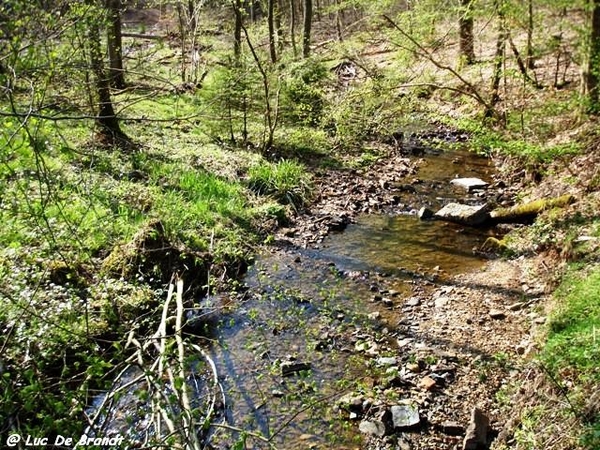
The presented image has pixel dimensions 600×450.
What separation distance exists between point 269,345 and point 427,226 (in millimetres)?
4626

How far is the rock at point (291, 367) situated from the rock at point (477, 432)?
1.88 metres

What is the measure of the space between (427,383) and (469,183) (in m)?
7.04

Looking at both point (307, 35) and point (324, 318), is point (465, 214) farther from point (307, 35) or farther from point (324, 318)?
point (307, 35)

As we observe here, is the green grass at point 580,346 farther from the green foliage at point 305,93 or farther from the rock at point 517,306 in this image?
the green foliage at point 305,93

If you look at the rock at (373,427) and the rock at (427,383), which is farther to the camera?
the rock at (427,383)

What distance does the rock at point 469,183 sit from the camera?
11258 millimetres

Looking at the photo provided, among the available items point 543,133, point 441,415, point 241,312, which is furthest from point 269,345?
point 543,133

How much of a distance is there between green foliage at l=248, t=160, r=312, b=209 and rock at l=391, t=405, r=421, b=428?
6.00 metres

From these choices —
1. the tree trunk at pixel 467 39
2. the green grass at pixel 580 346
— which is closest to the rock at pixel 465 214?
the green grass at pixel 580 346

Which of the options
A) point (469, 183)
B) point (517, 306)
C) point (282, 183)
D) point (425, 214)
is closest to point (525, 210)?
point (425, 214)

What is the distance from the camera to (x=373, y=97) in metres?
11.4

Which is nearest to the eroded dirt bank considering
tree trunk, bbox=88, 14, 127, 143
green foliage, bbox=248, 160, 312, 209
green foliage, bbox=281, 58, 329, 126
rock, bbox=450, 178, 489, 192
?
green foliage, bbox=248, 160, 312, 209

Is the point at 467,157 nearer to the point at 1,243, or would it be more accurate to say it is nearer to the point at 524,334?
the point at 524,334

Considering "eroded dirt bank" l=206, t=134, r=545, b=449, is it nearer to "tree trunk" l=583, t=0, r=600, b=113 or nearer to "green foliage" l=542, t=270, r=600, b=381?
"green foliage" l=542, t=270, r=600, b=381
